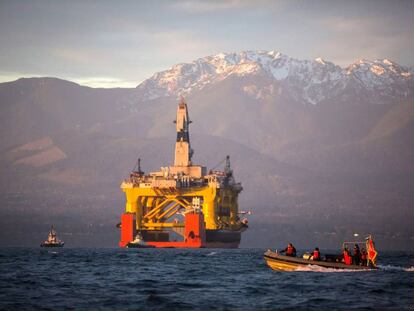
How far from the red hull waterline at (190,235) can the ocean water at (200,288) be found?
70366 mm

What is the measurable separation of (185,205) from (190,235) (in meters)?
12.1

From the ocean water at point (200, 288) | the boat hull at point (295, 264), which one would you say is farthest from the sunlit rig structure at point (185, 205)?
the boat hull at point (295, 264)

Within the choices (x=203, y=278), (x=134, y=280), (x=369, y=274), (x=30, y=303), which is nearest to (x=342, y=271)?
(x=369, y=274)

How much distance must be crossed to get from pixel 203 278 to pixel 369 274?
1319 cm

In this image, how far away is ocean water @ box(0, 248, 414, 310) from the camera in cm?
6150

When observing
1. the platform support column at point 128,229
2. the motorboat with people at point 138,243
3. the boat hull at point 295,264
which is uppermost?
the platform support column at point 128,229

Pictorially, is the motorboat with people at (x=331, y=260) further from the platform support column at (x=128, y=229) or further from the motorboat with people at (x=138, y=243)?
the platform support column at (x=128, y=229)

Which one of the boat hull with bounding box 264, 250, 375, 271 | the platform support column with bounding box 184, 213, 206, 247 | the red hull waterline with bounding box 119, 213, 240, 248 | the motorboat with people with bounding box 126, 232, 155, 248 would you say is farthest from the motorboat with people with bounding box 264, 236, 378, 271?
the motorboat with people with bounding box 126, 232, 155, 248

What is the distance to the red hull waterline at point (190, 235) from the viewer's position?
164500 millimetres

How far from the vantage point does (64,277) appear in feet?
262

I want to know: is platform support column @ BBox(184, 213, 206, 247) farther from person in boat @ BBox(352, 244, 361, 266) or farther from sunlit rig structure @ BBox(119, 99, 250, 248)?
person in boat @ BBox(352, 244, 361, 266)

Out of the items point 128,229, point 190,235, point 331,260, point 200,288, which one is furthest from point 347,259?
point 128,229

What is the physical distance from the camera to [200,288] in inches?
2795

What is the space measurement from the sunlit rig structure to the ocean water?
73.7 meters
